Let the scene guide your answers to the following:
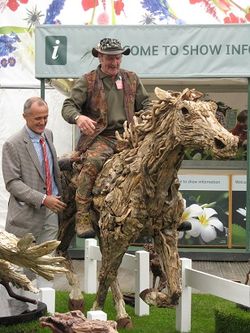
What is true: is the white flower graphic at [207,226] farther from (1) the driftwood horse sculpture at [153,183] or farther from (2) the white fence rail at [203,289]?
(1) the driftwood horse sculpture at [153,183]

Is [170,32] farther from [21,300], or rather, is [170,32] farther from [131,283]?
[21,300]

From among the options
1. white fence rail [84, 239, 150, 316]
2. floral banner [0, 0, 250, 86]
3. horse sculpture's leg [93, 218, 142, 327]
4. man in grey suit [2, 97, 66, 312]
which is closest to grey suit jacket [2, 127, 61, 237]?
man in grey suit [2, 97, 66, 312]

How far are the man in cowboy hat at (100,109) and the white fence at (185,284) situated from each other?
86 centimetres

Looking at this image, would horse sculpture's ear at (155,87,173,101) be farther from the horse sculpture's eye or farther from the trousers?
the trousers

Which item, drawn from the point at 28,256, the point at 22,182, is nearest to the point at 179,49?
the point at 22,182

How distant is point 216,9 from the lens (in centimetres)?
1286

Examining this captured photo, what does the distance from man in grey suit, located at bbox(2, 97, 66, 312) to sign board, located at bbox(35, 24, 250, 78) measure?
3728 mm

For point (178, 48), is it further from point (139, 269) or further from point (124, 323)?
point (124, 323)

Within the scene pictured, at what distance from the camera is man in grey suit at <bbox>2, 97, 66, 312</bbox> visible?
22.9ft

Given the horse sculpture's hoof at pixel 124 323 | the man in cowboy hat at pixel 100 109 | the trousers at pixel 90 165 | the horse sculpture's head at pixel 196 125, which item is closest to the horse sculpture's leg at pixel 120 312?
the horse sculpture's hoof at pixel 124 323

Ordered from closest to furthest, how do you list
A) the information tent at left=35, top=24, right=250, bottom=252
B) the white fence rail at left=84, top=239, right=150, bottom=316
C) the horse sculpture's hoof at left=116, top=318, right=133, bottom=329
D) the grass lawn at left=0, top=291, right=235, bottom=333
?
the horse sculpture's hoof at left=116, top=318, right=133, bottom=329 → the grass lawn at left=0, top=291, right=235, bottom=333 → the white fence rail at left=84, top=239, right=150, bottom=316 → the information tent at left=35, top=24, right=250, bottom=252

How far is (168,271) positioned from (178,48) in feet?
16.8

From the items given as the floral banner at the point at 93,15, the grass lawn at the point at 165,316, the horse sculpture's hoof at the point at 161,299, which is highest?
the floral banner at the point at 93,15

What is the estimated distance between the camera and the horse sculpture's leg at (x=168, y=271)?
20.5 feet
